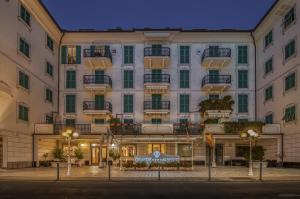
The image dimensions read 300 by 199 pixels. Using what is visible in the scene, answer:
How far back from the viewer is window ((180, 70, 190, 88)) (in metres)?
48.1

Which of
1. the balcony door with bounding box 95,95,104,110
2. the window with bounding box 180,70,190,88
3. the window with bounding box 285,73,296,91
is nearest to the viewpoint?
the window with bounding box 285,73,296,91

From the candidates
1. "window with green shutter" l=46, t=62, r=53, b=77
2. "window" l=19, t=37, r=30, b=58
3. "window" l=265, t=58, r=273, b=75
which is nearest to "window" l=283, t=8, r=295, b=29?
"window" l=265, t=58, r=273, b=75

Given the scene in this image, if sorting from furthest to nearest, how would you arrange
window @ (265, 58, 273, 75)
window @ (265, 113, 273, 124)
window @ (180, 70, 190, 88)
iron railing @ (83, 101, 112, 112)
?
window @ (180, 70, 190, 88)
iron railing @ (83, 101, 112, 112)
window @ (265, 113, 273, 124)
window @ (265, 58, 273, 75)

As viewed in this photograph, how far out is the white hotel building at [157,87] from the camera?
Answer: 40594 millimetres

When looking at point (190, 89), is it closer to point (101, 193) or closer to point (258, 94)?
point (258, 94)

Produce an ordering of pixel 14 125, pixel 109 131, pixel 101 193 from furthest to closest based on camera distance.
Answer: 1. pixel 109 131
2. pixel 14 125
3. pixel 101 193

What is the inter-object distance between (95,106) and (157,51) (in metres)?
9.24

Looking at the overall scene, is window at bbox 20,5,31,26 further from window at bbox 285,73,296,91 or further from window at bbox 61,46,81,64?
window at bbox 285,73,296,91

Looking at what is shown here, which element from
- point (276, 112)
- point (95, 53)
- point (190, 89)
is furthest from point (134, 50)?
point (276, 112)

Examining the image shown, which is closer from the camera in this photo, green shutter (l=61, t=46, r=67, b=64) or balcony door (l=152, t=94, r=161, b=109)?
balcony door (l=152, t=94, r=161, b=109)

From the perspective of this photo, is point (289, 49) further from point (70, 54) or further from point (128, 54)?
point (70, 54)

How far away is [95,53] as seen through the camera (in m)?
46.4

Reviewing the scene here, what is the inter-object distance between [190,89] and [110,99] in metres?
9.16

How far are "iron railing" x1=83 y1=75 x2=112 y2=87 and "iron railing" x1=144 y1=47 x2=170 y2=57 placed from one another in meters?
5.06
